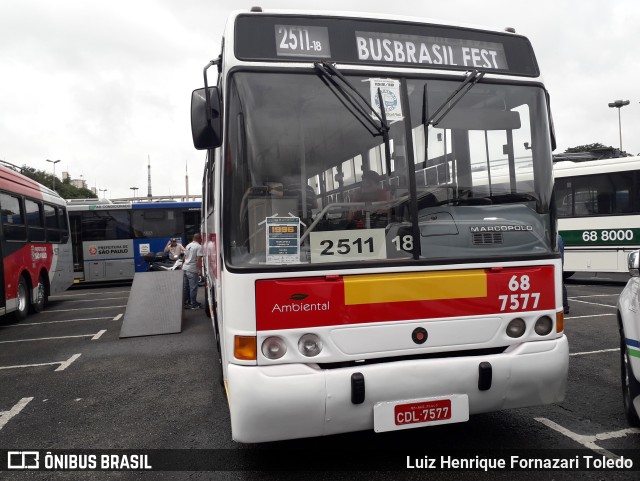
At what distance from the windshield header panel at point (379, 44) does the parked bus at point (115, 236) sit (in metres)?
17.4

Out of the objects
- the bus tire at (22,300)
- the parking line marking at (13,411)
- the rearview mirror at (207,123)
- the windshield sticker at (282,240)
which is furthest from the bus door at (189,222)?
the windshield sticker at (282,240)

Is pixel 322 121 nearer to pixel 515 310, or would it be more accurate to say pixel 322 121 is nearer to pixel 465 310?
pixel 465 310

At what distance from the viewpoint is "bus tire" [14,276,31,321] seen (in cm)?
1119

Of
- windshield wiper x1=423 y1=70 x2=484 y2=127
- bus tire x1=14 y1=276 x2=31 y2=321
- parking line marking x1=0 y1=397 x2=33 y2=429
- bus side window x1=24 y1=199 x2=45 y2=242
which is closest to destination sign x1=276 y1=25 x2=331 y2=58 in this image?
windshield wiper x1=423 y1=70 x2=484 y2=127

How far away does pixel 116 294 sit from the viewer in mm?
16859

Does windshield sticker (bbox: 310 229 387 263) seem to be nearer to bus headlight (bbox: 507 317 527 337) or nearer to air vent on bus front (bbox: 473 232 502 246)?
air vent on bus front (bbox: 473 232 502 246)

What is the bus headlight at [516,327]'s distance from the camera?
3.56 metres

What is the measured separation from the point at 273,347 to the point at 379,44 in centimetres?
225

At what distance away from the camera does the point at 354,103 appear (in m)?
3.52

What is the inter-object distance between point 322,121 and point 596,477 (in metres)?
2.93

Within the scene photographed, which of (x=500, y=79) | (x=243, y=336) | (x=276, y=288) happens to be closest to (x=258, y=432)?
(x=243, y=336)

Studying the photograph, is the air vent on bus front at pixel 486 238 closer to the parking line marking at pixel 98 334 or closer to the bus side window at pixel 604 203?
the parking line marking at pixel 98 334

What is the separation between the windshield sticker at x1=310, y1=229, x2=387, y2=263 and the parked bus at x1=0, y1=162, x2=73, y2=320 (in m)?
8.94

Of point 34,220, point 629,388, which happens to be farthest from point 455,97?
point 34,220
